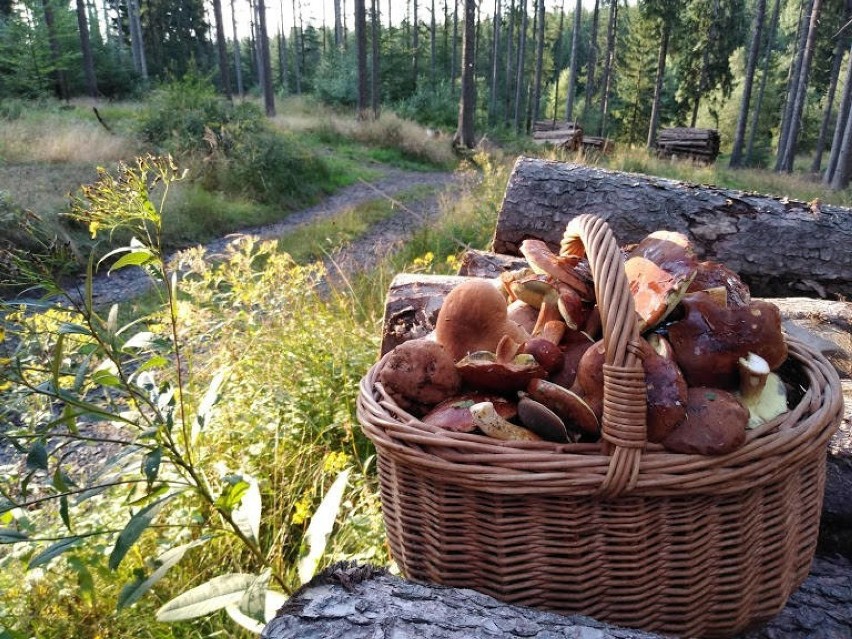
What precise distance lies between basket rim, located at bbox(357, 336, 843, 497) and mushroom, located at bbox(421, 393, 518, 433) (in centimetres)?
6

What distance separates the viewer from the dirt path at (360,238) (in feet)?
19.5

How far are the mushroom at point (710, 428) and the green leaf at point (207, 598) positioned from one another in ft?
3.52

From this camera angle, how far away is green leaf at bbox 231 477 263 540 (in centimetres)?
154

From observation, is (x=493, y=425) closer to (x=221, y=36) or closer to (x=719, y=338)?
(x=719, y=338)

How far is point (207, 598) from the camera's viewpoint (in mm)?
1399

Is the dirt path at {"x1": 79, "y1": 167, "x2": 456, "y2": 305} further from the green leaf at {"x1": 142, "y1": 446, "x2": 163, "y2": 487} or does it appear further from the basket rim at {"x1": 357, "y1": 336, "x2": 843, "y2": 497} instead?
the basket rim at {"x1": 357, "y1": 336, "x2": 843, "y2": 497}

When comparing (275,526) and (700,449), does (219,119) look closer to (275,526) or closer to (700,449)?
(275,526)

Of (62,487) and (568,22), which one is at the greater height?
(568,22)

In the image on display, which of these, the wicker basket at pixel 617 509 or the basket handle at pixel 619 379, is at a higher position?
the basket handle at pixel 619 379

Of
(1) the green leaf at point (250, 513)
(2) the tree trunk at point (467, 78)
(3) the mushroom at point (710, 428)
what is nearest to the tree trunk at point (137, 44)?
(2) the tree trunk at point (467, 78)

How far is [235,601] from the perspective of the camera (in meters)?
1.40

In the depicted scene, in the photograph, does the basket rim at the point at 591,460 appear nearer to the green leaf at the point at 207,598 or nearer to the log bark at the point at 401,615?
the log bark at the point at 401,615

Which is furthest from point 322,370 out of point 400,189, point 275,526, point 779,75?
point 779,75

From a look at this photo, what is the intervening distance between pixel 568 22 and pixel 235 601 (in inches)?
2479
